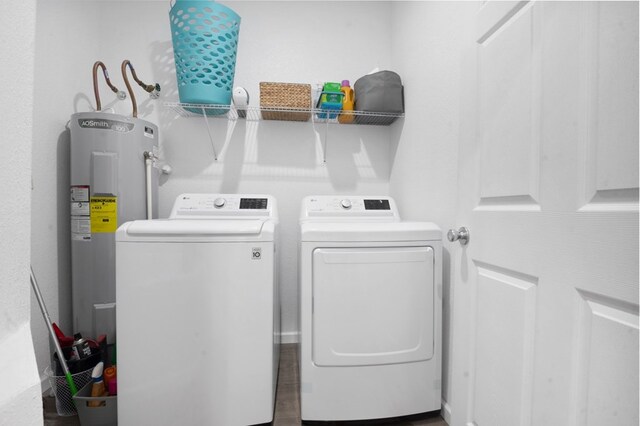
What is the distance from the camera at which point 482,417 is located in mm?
910

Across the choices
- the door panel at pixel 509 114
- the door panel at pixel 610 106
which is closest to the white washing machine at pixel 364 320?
the door panel at pixel 509 114

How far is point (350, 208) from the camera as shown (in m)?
1.65

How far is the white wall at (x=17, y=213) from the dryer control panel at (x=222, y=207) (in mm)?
1122

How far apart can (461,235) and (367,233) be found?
36cm

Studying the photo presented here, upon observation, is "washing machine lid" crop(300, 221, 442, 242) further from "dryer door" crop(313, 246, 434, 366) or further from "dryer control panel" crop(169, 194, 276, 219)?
"dryer control panel" crop(169, 194, 276, 219)

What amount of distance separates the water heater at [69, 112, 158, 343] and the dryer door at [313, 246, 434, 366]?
117 cm

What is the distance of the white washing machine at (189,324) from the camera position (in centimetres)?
108

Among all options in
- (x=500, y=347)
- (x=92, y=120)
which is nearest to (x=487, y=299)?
(x=500, y=347)

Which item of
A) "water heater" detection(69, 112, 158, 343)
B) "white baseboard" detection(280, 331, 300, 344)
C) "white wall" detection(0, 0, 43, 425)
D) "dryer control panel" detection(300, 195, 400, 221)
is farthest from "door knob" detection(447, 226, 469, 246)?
"water heater" detection(69, 112, 158, 343)

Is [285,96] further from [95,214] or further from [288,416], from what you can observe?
[288,416]

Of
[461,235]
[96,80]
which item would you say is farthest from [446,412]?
[96,80]

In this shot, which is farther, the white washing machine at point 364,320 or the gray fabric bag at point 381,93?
the gray fabric bag at point 381,93

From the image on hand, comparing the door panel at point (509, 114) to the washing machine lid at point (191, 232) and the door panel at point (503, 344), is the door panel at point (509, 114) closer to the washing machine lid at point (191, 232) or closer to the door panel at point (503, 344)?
the door panel at point (503, 344)

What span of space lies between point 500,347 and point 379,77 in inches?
59.1
